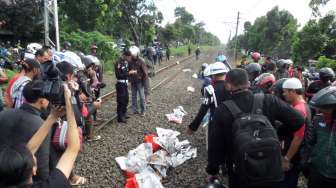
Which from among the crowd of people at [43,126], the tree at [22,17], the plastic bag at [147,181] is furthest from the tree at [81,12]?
the plastic bag at [147,181]

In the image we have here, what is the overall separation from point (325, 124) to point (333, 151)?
0.82 ft

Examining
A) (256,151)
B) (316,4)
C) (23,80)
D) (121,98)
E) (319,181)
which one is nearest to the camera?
(256,151)

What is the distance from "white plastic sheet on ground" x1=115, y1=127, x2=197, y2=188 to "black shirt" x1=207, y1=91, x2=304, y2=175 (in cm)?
167

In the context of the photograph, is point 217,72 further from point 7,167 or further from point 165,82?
point 165,82

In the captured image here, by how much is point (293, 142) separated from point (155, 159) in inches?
103

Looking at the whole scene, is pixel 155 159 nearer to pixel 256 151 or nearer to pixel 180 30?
pixel 256 151

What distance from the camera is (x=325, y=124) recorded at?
291 centimetres

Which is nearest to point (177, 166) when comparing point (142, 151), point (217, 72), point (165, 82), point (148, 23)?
point (142, 151)

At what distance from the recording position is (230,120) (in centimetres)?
281

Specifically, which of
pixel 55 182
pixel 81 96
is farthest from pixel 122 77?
pixel 55 182

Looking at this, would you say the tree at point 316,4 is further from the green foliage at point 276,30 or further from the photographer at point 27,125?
the photographer at point 27,125

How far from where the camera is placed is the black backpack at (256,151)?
259cm

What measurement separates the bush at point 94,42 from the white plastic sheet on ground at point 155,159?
1389 cm

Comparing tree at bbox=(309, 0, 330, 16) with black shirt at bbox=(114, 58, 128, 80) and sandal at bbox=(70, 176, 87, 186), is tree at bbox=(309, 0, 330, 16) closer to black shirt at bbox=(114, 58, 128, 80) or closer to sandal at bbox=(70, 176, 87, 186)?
black shirt at bbox=(114, 58, 128, 80)
